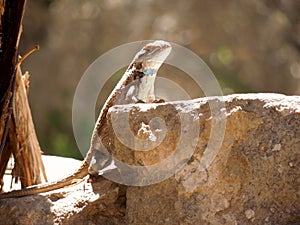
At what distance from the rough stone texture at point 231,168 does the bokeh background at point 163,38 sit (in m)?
6.10

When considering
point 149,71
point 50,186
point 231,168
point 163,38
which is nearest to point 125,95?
point 149,71

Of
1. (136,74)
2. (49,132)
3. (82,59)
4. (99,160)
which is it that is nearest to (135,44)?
(82,59)

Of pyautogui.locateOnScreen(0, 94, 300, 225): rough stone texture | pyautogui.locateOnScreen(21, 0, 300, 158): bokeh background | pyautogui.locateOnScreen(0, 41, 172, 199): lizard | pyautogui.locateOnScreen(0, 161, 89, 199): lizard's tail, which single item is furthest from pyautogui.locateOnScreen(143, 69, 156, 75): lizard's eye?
pyautogui.locateOnScreen(21, 0, 300, 158): bokeh background

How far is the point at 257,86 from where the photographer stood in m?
8.98

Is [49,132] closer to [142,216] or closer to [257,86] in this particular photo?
[257,86]

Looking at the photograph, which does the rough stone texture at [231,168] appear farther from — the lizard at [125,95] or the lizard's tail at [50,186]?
the lizard's tail at [50,186]

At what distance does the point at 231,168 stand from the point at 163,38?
6343mm

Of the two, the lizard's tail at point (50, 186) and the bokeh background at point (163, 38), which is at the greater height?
A: the bokeh background at point (163, 38)

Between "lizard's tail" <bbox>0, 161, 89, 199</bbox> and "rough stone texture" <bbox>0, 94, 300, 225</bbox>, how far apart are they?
46 cm

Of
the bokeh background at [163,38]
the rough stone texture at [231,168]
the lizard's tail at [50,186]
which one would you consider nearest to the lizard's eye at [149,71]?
the lizard's tail at [50,186]

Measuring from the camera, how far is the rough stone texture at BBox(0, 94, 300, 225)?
236cm

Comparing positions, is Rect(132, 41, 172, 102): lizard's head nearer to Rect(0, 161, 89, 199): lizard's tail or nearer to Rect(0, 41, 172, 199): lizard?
Rect(0, 41, 172, 199): lizard

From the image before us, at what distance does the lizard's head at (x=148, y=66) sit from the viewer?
3375mm

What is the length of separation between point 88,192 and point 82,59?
6546 millimetres
